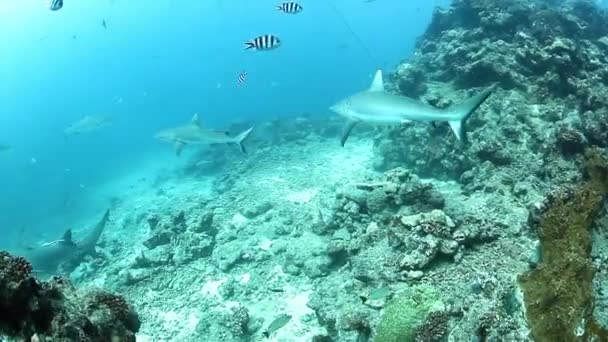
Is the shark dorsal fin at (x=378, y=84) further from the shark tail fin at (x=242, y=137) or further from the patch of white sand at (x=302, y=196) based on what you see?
the patch of white sand at (x=302, y=196)

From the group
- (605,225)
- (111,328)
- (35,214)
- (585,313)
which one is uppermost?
(585,313)

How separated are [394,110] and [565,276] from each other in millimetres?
3800

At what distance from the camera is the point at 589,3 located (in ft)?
65.3

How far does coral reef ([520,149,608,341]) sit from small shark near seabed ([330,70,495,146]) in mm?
1708

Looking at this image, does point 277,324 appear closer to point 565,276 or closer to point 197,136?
point 565,276

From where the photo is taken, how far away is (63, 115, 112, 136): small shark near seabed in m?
19.7

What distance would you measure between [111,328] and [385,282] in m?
3.68

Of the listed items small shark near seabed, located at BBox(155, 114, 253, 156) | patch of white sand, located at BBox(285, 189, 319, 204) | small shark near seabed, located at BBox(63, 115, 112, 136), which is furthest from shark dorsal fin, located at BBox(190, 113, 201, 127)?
small shark near seabed, located at BBox(63, 115, 112, 136)

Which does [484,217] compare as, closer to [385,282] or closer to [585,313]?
[385,282]

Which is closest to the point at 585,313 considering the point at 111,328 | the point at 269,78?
the point at 111,328

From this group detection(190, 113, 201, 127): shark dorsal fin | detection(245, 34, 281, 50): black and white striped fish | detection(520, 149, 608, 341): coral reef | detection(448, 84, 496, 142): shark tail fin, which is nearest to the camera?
detection(520, 149, 608, 341): coral reef

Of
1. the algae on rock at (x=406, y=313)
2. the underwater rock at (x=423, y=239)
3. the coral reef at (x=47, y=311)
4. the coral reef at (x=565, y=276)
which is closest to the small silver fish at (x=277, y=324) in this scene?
the algae on rock at (x=406, y=313)

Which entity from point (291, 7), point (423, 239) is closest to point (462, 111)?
point (423, 239)

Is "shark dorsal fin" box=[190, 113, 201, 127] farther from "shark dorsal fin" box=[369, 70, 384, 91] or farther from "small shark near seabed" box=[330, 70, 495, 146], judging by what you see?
"shark dorsal fin" box=[369, 70, 384, 91]
